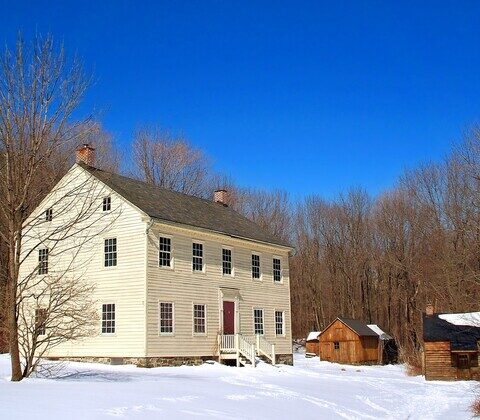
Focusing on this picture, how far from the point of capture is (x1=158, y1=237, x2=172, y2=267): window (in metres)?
27.7

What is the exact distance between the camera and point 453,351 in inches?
1228

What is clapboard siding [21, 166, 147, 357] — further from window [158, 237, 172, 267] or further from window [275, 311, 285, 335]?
window [275, 311, 285, 335]

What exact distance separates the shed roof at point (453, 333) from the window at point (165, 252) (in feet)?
45.0

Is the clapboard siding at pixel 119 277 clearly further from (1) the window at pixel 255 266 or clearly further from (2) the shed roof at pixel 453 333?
(2) the shed roof at pixel 453 333

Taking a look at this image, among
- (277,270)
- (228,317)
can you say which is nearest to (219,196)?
(277,270)

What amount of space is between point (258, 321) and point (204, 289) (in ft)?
15.2

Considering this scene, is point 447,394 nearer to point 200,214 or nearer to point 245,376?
point 245,376

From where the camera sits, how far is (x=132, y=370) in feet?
80.0

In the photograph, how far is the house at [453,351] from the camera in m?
31.1

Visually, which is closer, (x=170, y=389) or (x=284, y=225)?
(x=170, y=389)

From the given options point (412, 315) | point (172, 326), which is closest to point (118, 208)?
point (172, 326)

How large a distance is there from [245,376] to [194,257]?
6924mm

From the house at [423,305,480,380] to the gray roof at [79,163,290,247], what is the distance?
Answer: 9.63m

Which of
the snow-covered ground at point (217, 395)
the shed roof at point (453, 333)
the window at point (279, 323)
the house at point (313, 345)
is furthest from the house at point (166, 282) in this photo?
the house at point (313, 345)
